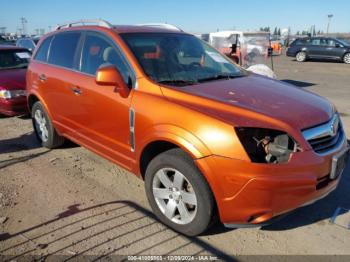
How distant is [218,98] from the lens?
3.09 metres

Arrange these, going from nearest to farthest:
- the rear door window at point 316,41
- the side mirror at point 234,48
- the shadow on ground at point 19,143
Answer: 1. the shadow on ground at point 19,143
2. the side mirror at point 234,48
3. the rear door window at point 316,41

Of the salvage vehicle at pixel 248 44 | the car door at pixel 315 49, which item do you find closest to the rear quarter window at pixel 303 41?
the car door at pixel 315 49

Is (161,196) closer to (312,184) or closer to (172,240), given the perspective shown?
(172,240)

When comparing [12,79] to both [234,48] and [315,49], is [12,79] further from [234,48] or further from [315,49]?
[315,49]

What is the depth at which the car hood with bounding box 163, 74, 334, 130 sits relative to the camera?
281cm

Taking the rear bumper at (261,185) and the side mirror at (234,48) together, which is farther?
the side mirror at (234,48)

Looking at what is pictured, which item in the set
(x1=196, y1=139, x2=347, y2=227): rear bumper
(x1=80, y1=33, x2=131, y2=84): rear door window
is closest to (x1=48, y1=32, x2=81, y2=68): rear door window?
(x1=80, y1=33, x2=131, y2=84): rear door window

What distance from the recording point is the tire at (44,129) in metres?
5.25

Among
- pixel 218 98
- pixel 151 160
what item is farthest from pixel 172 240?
pixel 218 98

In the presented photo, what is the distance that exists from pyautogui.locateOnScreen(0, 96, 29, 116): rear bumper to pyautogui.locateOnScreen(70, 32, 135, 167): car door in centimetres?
317

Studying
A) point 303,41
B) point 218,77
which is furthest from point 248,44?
point 303,41

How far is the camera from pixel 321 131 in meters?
2.99

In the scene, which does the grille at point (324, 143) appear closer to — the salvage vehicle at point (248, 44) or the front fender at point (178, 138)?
the front fender at point (178, 138)

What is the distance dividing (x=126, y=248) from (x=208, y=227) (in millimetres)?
731
